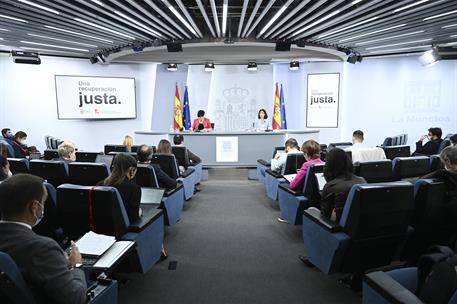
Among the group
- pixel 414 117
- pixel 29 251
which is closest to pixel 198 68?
pixel 414 117

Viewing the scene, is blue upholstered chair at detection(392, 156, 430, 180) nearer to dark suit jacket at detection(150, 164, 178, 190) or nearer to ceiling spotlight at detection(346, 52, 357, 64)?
dark suit jacket at detection(150, 164, 178, 190)

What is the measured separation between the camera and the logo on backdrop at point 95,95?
963cm

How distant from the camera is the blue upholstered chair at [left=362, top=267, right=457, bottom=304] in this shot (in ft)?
5.16

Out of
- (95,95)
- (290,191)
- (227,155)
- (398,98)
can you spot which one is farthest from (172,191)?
(398,98)

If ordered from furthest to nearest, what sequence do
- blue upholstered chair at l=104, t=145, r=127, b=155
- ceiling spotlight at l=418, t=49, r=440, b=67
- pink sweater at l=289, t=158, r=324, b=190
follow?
ceiling spotlight at l=418, t=49, r=440, b=67 < blue upholstered chair at l=104, t=145, r=127, b=155 < pink sweater at l=289, t=158, r=324, b=190

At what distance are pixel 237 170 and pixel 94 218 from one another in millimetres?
6362

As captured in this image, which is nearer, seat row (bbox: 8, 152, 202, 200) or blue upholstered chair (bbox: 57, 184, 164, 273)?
blue upholstered chair (bbox: 57, 184, 164, 273)

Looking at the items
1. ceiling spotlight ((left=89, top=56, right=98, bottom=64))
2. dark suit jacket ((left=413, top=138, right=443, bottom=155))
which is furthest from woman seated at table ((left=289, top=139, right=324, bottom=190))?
ceiling spotlight ((left=89, top=56, right=98, bottom=64))

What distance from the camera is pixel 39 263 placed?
1378 millimetres

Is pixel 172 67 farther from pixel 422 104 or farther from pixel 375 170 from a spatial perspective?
pixel 422 104

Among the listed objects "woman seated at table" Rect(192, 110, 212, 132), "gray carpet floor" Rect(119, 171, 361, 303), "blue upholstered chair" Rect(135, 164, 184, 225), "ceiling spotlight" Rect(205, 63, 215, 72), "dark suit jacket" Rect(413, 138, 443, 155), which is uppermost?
"ceiling spotlight" Rect(205, 63, 215, 72)

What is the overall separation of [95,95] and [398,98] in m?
9.21

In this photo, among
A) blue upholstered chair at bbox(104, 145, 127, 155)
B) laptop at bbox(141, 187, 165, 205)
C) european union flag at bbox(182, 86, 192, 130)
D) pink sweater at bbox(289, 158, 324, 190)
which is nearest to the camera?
laptop at bbox(141, 187, 165, 205)

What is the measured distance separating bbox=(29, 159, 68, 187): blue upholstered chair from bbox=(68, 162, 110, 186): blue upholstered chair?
0.64 feet
